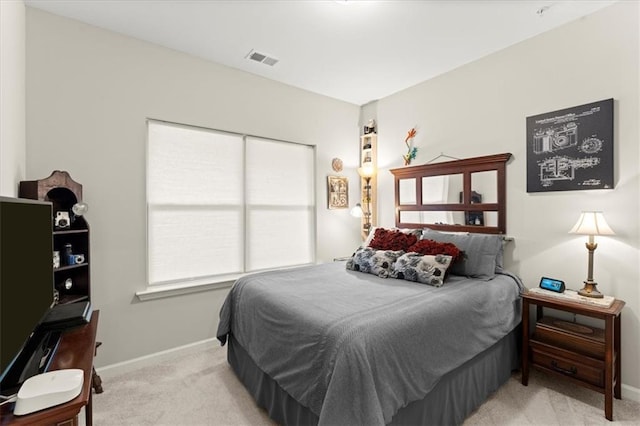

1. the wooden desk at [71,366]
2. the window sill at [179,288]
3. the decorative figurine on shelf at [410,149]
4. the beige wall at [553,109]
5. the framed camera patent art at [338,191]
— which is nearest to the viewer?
the wooden desk at [71,366]

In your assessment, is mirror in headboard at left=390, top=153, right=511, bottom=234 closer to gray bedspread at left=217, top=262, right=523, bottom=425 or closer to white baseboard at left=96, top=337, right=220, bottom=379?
gray bedspread at left=217, top=262, right=523, bottom=425

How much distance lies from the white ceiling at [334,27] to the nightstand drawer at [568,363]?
2.54m

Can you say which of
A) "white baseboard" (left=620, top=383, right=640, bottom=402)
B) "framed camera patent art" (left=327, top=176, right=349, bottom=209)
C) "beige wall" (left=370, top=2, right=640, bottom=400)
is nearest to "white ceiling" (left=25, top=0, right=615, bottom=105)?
"beige wall" (left=370, top=2, right=640, bottom=400)

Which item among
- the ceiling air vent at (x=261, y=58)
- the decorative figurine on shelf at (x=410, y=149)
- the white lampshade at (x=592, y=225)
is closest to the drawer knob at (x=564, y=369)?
the white lampshade at (x=592, y=225)

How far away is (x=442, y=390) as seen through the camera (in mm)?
1783

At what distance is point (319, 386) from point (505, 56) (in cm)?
320

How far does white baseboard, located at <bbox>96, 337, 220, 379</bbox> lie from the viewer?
2.51 m

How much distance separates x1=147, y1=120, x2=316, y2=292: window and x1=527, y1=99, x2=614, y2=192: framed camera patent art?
7.73 ft

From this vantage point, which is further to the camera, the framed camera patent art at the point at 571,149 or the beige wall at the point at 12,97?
the framed camera patent art at the point at 571,149

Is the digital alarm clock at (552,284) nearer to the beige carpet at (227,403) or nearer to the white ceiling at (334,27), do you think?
the beige carpet at (227,403)

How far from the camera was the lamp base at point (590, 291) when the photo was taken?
2.17 m

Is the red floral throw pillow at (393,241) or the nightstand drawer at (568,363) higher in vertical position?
the red floral throw pillow at (393,241)

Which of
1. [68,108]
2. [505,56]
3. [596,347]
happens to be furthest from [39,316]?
[505,56]

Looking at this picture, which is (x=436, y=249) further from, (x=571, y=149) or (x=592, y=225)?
(x=571, y=149)
